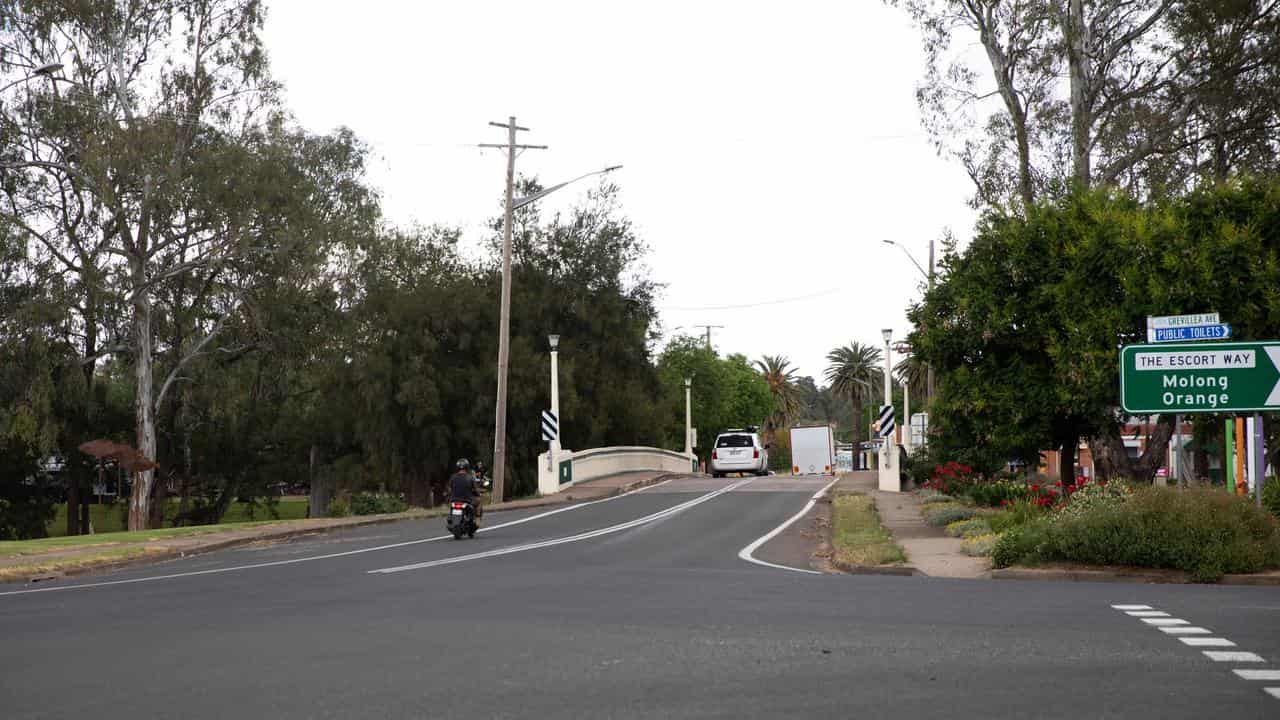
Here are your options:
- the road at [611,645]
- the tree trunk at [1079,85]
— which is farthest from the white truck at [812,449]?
the road at [611,645]

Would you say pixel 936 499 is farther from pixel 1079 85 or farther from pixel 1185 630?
pixel 1185 630

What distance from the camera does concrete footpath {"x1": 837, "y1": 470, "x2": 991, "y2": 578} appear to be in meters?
17.2

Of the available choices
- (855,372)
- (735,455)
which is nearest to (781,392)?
(855,372)

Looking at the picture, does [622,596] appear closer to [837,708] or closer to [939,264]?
[837,708]

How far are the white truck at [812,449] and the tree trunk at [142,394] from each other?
116 feet

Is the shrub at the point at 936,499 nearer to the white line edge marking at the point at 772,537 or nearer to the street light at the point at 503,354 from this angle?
the white line edge marking at the point at 772,537

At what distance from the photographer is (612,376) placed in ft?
188

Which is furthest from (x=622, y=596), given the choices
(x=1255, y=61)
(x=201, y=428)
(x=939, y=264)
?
(x=201, y=428)

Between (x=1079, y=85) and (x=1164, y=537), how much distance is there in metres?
20.4

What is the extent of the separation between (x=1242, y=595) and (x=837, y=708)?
8387 mm

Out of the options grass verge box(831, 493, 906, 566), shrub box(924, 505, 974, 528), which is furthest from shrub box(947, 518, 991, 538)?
grass verge box(831, 493, 906, 566)

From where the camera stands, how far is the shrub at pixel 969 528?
21.7 meters

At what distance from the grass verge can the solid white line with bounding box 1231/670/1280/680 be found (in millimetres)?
9344

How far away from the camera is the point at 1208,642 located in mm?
9695
